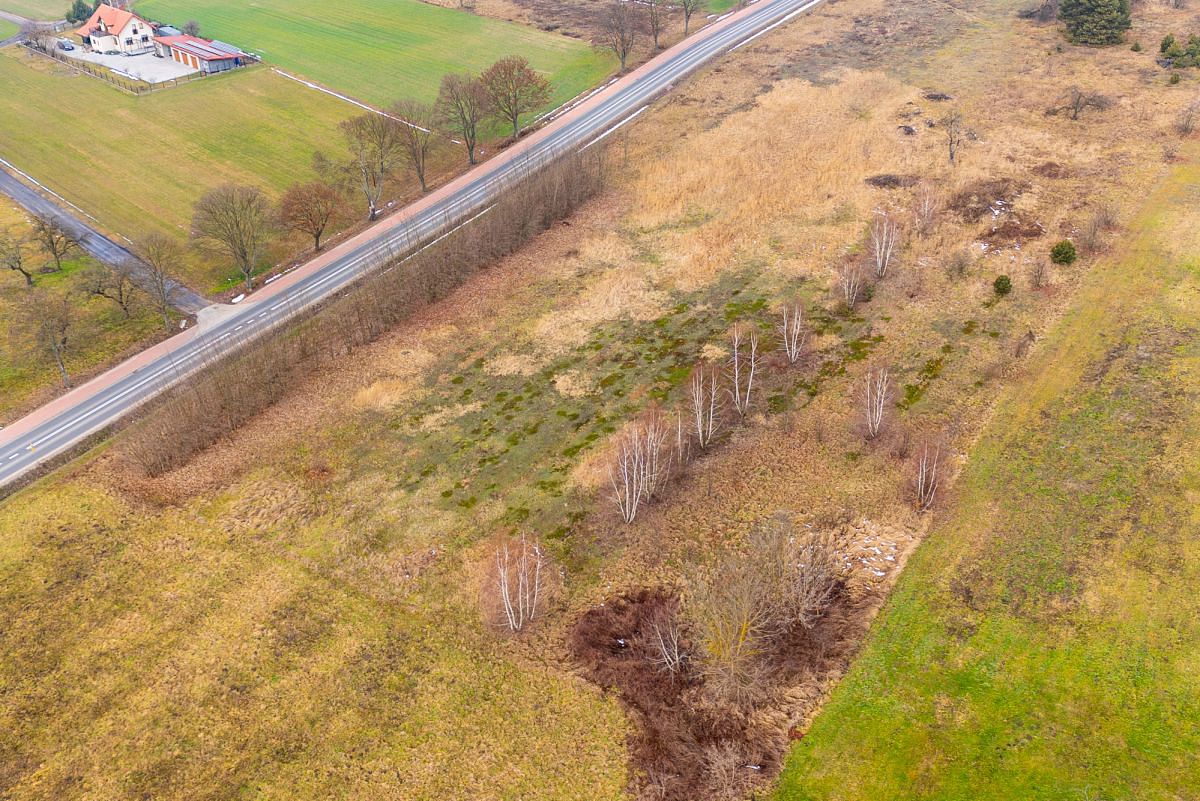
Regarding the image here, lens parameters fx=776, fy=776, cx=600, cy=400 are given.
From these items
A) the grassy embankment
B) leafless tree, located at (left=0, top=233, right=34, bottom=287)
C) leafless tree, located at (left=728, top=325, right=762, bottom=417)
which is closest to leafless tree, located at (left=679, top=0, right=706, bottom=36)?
leafless tree, located at (left=728, top=325, right=762, bottom=417)

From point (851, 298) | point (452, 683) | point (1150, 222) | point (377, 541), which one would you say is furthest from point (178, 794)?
point (1150, 222)

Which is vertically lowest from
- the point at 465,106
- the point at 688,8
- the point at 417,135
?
the point at 417,135

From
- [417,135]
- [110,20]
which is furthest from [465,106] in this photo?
[110,20]

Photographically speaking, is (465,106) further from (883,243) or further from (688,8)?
(883,243)

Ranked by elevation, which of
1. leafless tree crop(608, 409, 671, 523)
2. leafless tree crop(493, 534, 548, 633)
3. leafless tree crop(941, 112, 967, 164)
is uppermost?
leafless tree crop(941, 112, 967, 164)

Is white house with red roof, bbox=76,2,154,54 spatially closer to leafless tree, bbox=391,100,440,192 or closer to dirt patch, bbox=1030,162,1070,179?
leafless tree, bbox=391,100,440,192

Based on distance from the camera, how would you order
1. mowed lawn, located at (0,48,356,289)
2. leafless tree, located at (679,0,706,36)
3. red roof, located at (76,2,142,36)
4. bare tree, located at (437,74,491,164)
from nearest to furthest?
mowed lawn, located at (0,48,356,289) < bare tree, located at (437,74,491,164) < leafless tree, located at (679,0,706,36) < red roof, located at (76,2,142,36)

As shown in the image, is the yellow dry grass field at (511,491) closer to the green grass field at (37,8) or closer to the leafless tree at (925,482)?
→ the leafless tree at (925,482)
